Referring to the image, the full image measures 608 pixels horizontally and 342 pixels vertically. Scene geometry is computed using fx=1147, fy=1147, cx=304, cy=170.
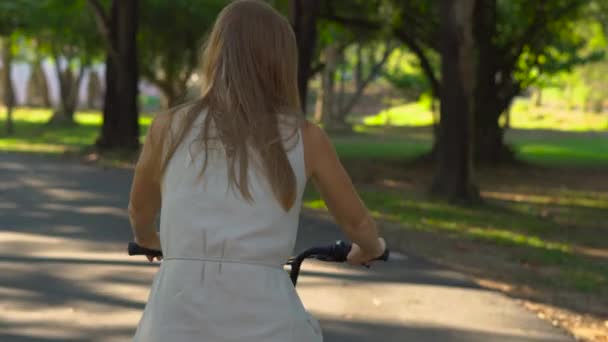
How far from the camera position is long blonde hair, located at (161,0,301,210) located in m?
2.58

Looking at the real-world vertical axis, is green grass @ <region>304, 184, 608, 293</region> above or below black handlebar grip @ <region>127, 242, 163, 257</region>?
below

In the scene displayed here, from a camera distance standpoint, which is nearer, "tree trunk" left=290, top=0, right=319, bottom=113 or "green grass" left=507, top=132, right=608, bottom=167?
"tree trunk" left=290, top=0, right=319, bottom=113

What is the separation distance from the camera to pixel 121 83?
23219mm

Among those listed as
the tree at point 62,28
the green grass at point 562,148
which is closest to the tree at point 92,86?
the tree at point 62,28

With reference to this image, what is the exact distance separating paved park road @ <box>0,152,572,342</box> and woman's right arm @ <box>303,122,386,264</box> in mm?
4016

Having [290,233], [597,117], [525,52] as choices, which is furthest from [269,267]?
[597,117]

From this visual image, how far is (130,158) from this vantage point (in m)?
21.5

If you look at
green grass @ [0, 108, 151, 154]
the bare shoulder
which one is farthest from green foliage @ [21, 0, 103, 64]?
the bare shoulder

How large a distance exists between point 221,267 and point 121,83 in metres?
21.0

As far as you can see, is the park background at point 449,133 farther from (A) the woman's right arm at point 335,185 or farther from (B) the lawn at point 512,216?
(A) the woman's right arm at point 335,185

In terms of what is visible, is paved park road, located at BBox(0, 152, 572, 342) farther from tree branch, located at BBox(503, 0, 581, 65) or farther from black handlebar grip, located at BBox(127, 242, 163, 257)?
tree branch, located at BBox(503, 0, 581, 65)

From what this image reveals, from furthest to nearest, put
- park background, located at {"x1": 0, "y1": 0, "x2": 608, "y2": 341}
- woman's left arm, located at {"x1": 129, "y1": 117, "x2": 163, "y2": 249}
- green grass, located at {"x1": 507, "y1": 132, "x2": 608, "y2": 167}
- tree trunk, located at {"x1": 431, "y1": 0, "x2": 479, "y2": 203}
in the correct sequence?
green grass, located at {"x1": 507, "y1": 132, "x2": 608, "y2": 167}, tree trunk, located at {"x1": 431, "y1": 0, "x2": 479, "y2": 203}, park background, located at {"x1": 0, "y1": 0, "x2": 608, "y2": 341}, woman's left arm, located at {"x1": 129, "y1": 117, "x2": 163, "y2": 249}

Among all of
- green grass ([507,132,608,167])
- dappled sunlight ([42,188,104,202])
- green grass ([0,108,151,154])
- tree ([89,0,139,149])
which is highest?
tree ([89,0,139,149])

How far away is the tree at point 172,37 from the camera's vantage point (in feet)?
105
